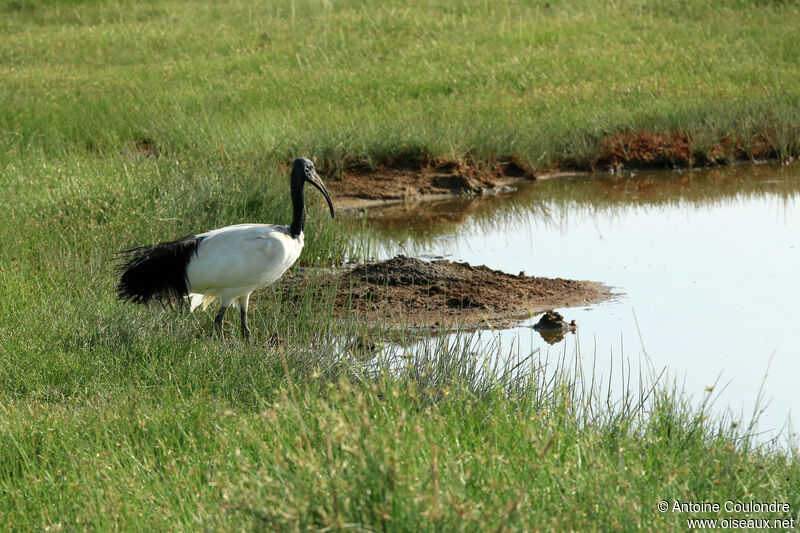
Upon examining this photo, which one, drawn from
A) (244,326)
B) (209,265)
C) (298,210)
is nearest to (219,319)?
(244,326)

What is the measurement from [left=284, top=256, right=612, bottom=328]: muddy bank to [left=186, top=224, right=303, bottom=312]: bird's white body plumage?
4.14 ft

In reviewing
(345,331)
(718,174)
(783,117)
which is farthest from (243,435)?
(783,117)

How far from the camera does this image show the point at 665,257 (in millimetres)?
10180

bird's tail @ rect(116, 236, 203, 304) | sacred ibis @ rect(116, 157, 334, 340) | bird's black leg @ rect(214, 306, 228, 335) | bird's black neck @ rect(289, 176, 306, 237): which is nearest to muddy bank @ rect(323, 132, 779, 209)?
bird's black neck @ rect(289, 176, 306, 237)

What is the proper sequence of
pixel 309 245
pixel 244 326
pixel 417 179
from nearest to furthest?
pixel 244 326 → pixel 309 245 → pixel 417 179

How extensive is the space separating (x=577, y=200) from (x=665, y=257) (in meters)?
2.86

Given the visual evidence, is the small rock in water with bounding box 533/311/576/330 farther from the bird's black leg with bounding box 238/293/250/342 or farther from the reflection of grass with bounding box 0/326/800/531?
the reflection of grass with bounding box 0/326/800/531

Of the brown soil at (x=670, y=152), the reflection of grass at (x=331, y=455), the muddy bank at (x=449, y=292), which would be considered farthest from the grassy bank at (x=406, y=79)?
the reflection of grass at (x=331, y=455)

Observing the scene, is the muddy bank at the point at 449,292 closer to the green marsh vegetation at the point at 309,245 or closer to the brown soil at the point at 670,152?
the green marsh vegetation at the point at 309,245

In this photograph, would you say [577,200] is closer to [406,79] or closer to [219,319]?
[406,79]

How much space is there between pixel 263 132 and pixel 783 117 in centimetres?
689

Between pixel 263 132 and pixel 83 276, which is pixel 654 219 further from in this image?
pixel 83 276

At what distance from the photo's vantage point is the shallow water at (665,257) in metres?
7.04

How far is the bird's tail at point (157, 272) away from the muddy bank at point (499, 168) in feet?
19.6
